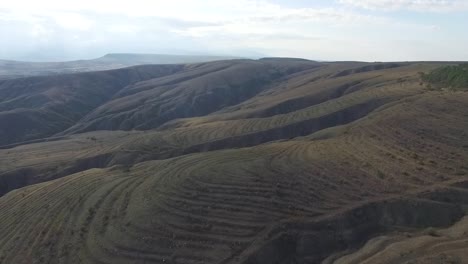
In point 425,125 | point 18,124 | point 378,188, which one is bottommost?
point 18,124

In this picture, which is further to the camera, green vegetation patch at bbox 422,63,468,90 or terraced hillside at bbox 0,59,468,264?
green vegetation patch at bbox 422,63,468,90

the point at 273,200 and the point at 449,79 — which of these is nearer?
the point at 273,200

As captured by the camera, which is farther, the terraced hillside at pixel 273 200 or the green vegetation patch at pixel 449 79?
the green vegetation patch at pixel 449 79

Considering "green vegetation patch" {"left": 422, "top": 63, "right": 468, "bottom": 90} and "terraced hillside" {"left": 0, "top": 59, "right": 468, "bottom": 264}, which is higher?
"green vegetation patch" {"left": 422, "top": 63, "right": 468, "bottom": 90}

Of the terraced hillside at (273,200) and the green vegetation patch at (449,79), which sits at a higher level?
the green vegetation patch at (449,79)

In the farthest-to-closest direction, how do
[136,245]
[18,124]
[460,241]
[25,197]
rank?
[18,124] < [25,197] < [136,245] < [460,241]

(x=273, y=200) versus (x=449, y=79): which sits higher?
(x=449, y=79)

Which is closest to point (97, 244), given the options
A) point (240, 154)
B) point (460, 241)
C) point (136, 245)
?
point (136, 245)

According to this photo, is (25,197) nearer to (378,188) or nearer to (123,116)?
(378,188)
